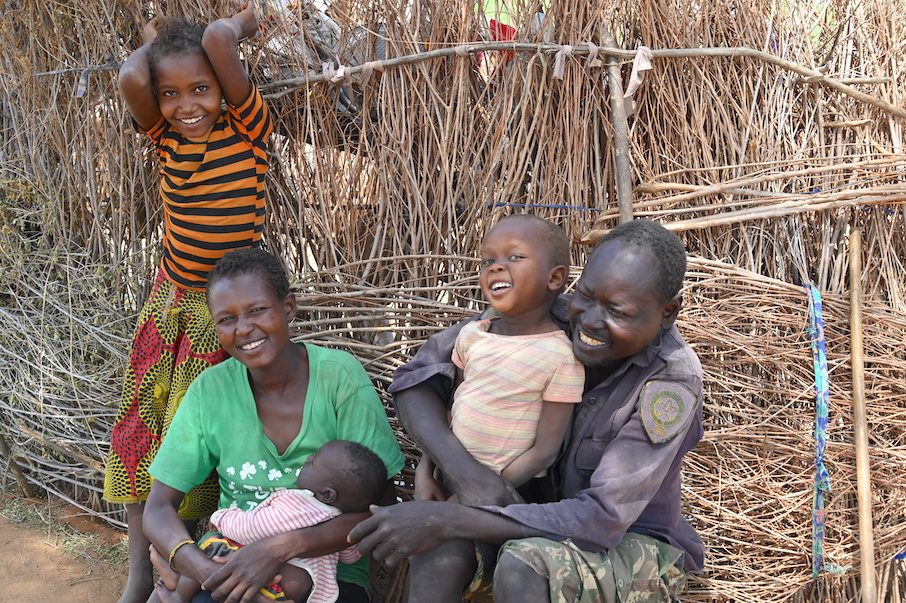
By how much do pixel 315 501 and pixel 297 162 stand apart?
5.12ft

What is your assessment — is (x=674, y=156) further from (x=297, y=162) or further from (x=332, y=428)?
(x=332, y=428)

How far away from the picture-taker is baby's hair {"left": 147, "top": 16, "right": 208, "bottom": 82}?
8.82 ft

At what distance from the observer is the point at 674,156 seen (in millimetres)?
3203

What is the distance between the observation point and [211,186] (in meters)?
2.81

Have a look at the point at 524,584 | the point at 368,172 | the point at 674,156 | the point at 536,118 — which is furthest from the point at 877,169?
the point at 524,584

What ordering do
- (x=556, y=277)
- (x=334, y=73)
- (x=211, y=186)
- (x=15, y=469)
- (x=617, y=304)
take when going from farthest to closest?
(x=15, y=469) < (x=334, y=73) < (x=211, y=186) < (x=556, y=277) < (x=617, y=304)

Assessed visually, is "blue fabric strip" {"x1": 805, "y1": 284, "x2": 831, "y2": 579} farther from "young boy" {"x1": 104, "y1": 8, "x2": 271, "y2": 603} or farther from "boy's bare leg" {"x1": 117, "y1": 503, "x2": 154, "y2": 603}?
"boy's bare leg" {"x1": 117, "y1": 503, "x2": 154, "y2": 603}

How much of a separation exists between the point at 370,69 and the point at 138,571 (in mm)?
2190

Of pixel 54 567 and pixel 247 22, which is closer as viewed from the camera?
pixel 247 22

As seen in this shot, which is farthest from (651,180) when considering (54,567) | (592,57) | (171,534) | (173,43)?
(54,567)

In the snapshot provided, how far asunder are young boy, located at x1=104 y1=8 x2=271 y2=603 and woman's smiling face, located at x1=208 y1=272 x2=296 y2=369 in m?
0.47

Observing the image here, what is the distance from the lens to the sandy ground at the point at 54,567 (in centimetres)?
319

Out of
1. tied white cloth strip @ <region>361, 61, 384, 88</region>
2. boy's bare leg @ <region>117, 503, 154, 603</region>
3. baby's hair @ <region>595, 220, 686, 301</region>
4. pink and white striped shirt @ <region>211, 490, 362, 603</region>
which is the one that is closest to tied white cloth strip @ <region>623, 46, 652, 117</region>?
tied white cloth strip @ <region>361, 61, 384, 88</region>

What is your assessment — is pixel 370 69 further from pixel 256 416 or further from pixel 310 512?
pixel 310 512
